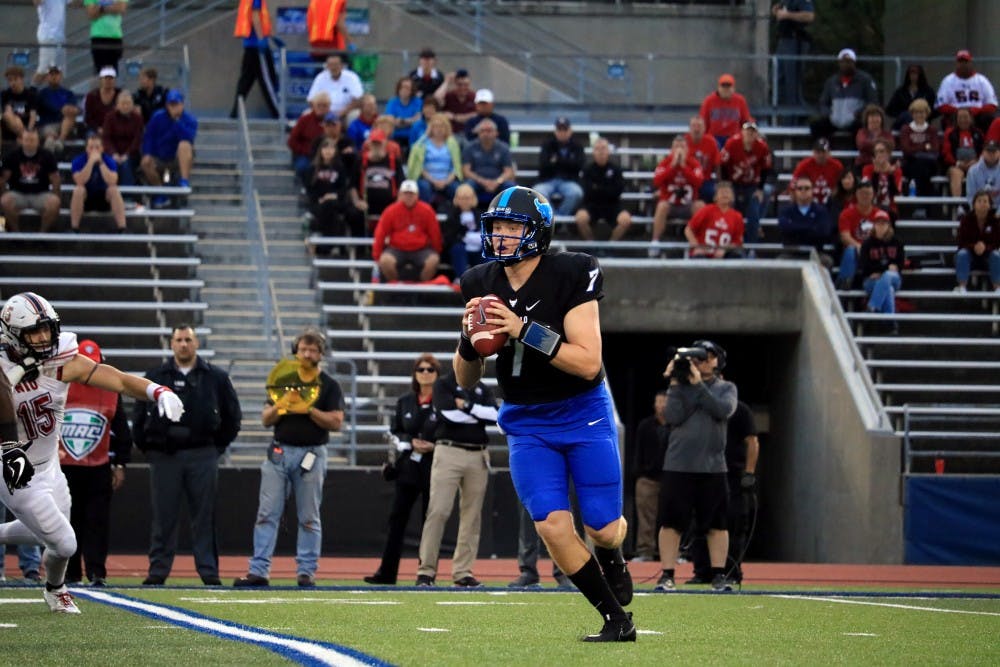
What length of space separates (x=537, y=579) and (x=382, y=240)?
698 cm

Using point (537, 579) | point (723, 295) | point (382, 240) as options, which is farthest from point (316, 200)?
point (537, 579)

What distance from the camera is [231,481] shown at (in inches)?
677

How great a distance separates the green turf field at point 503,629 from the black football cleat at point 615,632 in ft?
0.26

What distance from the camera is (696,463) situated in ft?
44.2

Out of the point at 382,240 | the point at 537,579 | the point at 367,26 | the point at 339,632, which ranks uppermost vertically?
the point at 367,26

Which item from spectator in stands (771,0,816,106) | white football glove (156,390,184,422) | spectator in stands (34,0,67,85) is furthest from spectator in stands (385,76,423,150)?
white football glove (156,390,184,422)

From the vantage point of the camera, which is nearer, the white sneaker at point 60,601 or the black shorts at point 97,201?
the white sneaker at point 60,601

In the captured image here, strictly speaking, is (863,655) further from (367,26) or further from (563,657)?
(367,26)

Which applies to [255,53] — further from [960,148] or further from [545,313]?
[545,313]

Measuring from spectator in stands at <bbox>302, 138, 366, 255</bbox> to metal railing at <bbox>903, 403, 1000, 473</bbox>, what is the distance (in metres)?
6.82

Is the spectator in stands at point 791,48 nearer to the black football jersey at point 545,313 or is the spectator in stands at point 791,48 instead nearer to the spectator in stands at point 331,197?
the spectator in stands at point 331,197

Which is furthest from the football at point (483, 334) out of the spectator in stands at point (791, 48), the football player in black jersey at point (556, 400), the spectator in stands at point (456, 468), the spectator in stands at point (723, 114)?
the spectator in stands at point (791, 48)

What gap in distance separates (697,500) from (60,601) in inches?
227

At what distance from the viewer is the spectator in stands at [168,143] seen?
21234 mm
